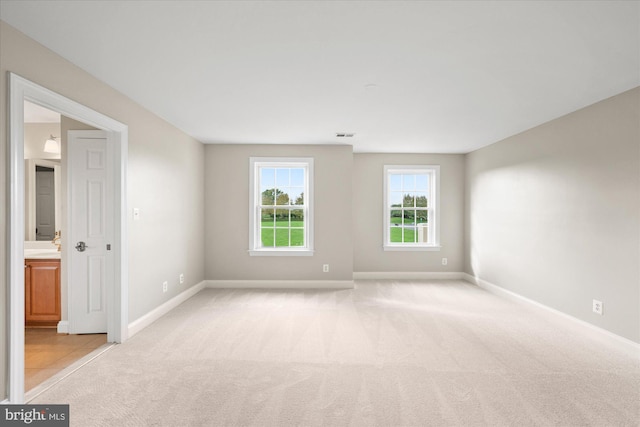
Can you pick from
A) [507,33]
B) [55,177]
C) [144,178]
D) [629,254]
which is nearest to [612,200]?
[629,254]

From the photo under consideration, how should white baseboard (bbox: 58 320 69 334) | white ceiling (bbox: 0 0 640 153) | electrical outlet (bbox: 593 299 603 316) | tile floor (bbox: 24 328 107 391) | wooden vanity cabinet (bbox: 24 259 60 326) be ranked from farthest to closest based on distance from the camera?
wooden vanity cabinet (bbox: 24 259 60 326), white baseboard (bbox: 58 320 69 334), electrical outlet (bbox: 593 299 603 316), tile floor (bbox: 24 328 107 391), white ceiling (bbox: 0 0 640 153)

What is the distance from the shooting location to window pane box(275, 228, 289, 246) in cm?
600

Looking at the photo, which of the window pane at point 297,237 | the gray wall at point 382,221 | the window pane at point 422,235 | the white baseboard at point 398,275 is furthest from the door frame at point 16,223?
the window pane at point 422,235

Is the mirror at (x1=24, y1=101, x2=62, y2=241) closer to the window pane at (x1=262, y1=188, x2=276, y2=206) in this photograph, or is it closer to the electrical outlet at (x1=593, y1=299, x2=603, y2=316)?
the window pane at (x1=262, y1=188, x2=276, y2=206)

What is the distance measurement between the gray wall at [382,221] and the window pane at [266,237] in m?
1.67

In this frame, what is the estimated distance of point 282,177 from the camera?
6035 mm

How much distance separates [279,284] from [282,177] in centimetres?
191

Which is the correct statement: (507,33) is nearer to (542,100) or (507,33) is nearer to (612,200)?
(542,100)

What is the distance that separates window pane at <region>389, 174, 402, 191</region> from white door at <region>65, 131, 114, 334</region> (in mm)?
4894

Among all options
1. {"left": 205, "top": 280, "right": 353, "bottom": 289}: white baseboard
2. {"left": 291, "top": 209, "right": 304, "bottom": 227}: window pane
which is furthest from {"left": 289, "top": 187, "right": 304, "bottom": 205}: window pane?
{"left": 205, "top": 280, "right": 353, "bottom": 289}: white baseboard

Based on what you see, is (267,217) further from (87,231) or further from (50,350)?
(50,350)

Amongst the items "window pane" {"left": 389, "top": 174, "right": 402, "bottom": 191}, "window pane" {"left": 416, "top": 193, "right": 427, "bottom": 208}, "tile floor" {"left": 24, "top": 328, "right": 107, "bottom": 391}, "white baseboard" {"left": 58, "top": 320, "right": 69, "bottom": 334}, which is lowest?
"tile floor" {"left": 24, "top": 328, "right": 107, "bottom": 391}

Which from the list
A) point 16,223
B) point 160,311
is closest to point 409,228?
point 160,311

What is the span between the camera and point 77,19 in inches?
81.4
